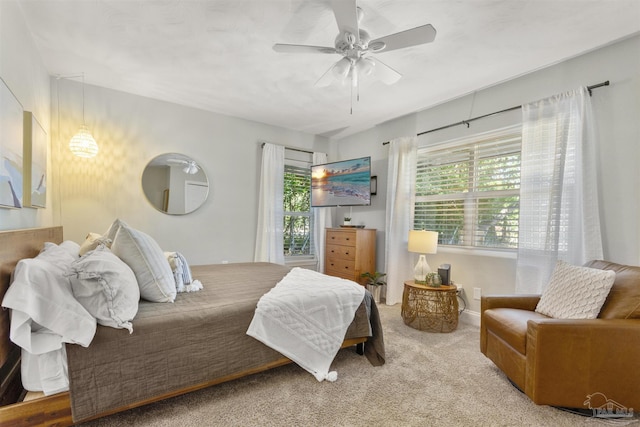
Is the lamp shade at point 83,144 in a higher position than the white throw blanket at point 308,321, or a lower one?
higher

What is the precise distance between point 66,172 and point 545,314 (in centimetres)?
454

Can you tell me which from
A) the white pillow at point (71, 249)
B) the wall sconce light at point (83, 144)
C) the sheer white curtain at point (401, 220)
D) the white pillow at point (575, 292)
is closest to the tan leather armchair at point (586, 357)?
the white pillow at point (575, 292)

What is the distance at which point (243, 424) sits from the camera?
151 centimetres

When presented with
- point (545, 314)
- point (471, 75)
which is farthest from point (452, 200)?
point (545, 314)

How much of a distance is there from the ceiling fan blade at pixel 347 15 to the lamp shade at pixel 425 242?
2.05 metres

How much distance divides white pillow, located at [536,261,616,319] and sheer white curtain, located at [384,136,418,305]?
179 centimetres

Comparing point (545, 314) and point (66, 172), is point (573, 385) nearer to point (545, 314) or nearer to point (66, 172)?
point (545, 314)

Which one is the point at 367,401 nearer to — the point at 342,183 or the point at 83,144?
the point at 342,183

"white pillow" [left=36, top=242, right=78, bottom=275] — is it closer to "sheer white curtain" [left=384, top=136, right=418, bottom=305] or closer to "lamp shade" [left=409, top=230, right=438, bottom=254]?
"lamp shade" [left=409, top=230, right=438, bottom=254]

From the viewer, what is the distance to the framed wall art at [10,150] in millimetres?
1615

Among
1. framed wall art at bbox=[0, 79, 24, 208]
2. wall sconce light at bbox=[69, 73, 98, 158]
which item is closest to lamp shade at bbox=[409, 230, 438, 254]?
framed wall art at bbox=[0, 79, 24, 208]

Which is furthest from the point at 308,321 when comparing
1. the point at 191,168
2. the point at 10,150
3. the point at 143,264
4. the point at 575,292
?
the point at 191,168

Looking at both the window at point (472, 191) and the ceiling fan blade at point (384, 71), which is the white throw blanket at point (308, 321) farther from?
the window at point (472, 191)

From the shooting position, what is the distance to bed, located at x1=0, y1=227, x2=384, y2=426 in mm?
1308
